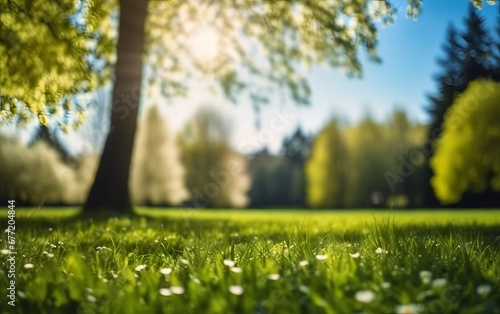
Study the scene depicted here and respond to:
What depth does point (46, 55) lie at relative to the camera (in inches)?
243

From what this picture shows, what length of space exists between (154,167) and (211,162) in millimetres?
5089

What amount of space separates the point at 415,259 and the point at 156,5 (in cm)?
1203

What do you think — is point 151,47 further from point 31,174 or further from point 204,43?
point 31,174

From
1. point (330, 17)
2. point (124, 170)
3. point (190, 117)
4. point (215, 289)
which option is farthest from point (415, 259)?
point (190, 117)

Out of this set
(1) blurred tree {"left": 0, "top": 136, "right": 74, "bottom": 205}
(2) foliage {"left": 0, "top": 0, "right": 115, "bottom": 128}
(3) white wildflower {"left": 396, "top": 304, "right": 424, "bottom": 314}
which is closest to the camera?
(3) white wildflower {"left": 396, "top": 304, "right": 424, "bottom": 314}

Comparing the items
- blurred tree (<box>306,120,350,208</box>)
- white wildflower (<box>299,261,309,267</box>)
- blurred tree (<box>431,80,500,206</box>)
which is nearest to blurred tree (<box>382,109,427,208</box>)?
blurred tree (<box>306,120,350,208</box>)

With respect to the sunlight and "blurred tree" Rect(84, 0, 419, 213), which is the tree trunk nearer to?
"blurred tree" Rect(84, 0, 419, 213)

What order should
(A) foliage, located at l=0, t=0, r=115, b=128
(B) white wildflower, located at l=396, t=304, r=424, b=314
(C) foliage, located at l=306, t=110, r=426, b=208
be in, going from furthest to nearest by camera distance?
1. (C) foliage, located at l=306, t=110, r=426, b=208
2. (A) foliage, located at l=0, t=0, r=115, b=128
3. (B) white wildflower, located at l=396, t=304, r=424, b=314

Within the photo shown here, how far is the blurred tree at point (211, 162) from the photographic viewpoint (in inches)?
1560

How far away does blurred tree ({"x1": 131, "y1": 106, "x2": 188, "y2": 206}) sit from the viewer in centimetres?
3778

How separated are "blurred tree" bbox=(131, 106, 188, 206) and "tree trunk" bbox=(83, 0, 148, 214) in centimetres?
2734

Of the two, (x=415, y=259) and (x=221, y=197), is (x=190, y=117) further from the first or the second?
(x=415, y=259)

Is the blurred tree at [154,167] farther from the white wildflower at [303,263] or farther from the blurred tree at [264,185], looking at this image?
the white wildflower at [303,263]

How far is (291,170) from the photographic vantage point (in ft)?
217
